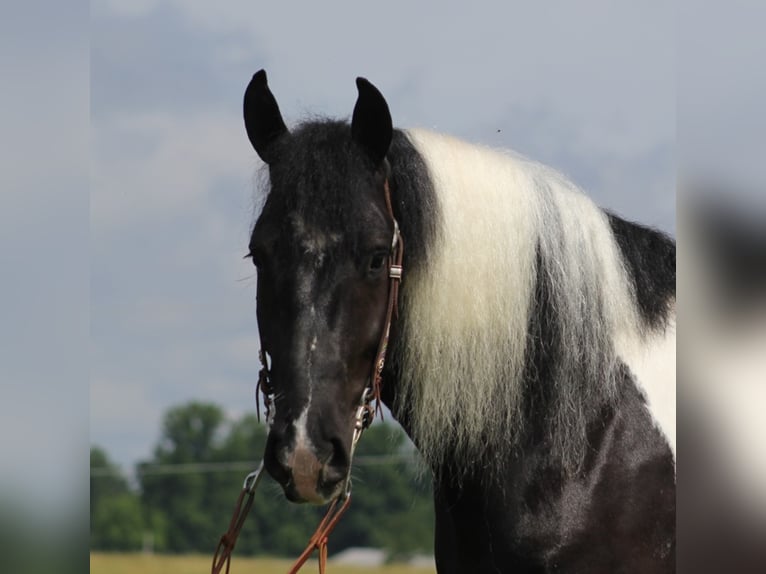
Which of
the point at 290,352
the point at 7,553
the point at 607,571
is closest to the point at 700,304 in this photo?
the point at 7,553

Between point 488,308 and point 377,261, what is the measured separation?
435 millimetres

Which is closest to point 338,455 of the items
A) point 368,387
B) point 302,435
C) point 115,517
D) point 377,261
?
point 302,435

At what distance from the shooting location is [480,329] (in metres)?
3.33

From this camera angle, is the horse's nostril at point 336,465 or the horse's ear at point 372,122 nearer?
the horse's nostril at point 336,465

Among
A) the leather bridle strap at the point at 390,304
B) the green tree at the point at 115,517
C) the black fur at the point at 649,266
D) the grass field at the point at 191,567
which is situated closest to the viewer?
the leather bridle strap at the point at 390,304

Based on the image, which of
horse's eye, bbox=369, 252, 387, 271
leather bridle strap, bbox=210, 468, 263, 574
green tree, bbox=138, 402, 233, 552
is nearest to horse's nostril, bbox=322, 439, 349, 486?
leather bridle strap, bbox=210, 468, 263, 574

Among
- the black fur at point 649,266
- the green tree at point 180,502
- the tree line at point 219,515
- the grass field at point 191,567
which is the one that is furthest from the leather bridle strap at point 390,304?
the green tree at point 180,502

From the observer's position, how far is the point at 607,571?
10.3ft

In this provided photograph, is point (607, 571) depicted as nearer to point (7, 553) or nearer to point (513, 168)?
point (513, 168)

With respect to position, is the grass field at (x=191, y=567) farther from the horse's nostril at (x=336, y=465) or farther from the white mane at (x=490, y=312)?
the horse's nostril at (x=336, y=465)

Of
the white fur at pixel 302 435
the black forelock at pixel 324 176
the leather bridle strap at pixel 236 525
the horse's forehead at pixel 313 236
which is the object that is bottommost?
the leather bridle strap at pixel 236 525

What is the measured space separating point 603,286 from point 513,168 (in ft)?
1.81

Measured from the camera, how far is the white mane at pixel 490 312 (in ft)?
10.9

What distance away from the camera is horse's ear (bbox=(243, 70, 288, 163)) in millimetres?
3539
